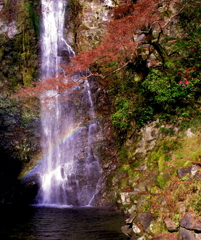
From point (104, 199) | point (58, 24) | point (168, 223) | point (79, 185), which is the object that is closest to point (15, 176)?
point (79, 185)

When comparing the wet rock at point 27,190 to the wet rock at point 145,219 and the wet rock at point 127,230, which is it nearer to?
the wet rock at point 127,230

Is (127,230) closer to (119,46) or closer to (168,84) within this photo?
(168,84)

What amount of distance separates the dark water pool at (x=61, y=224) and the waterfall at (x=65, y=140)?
1523 millimetres

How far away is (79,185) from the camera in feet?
33.7

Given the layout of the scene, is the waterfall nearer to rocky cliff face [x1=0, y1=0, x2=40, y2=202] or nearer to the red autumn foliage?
rocky cliff face [x1=0, y1=0, x2=40, y2=202]

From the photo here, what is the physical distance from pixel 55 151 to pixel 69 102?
11.1ft

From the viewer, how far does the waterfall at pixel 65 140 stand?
1026cm

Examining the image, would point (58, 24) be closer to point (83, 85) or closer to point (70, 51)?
point (70, 51)

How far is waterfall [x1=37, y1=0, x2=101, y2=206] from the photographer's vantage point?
10258 millimetres

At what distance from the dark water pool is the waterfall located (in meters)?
1.52

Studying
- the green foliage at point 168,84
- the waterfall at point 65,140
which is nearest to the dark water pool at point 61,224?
the waterfall at point 65,140

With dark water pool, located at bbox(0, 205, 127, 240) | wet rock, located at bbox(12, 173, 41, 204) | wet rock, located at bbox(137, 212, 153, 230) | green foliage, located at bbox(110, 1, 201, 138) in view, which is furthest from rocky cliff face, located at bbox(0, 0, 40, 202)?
wet rock, located at bbox(137, 212, 153, 230)

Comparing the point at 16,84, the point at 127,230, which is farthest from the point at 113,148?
the point at 16,84

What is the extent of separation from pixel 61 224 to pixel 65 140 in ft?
19.8
